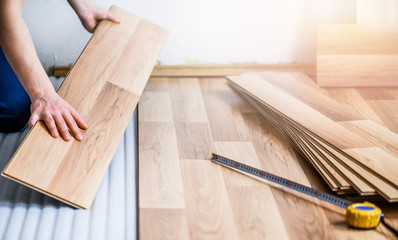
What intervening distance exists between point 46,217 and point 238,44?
168 cm

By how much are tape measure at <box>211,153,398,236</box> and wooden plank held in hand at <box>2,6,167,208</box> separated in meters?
0.46

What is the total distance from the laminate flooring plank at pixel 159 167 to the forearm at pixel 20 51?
0.48m

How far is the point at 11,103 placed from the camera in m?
2.29

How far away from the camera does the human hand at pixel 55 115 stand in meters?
1.80

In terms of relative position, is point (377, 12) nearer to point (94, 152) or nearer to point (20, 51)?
point (94, 152)

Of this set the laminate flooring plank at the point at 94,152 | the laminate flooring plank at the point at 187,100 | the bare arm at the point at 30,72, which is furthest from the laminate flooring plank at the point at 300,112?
the bare arm at the point at 30,72

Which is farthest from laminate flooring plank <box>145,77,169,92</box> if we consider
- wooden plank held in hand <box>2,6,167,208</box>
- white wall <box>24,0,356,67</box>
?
wooden plank held in hand <box>2,6,167,208</box>

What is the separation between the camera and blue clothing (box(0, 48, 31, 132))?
7.40ft

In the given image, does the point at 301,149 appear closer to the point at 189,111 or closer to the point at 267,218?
the point at 267,218

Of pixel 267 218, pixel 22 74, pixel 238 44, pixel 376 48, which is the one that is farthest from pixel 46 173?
pixel 376 48

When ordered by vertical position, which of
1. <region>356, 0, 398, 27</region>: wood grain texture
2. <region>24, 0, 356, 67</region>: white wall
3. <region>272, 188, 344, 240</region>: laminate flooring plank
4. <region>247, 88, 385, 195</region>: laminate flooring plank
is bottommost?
<region>272, 188, 344, 240</region>: laminate flooring plank

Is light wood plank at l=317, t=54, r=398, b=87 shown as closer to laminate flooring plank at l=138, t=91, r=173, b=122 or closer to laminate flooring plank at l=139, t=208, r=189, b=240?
laminate flooring plank at l=138, t=91, r=173, b=122

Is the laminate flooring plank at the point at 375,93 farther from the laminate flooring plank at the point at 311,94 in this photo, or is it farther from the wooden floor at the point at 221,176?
the laminate flooring plank at the point at 311,94

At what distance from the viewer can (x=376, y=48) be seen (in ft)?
9.30
